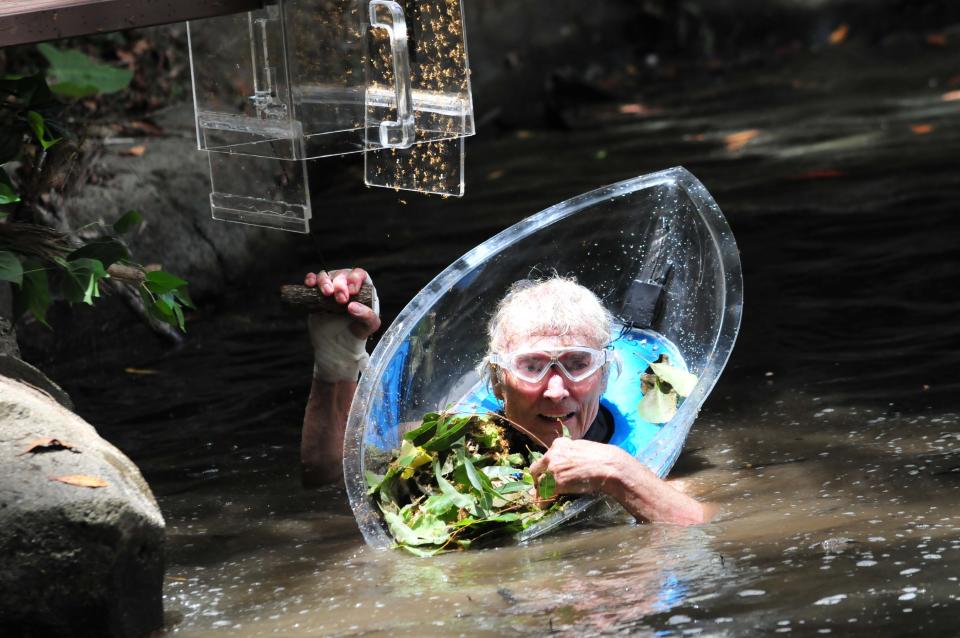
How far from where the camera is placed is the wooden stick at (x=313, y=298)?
426cm

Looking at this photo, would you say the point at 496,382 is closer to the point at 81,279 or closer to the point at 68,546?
the point at 81,279

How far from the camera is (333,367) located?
450 cm

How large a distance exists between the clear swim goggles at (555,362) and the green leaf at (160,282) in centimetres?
108

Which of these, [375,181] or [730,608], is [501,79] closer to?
[375,181]

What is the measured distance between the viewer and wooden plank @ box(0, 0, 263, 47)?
146 inches

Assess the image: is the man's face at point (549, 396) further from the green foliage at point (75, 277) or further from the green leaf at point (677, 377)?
the green foliage at point (75, 277)

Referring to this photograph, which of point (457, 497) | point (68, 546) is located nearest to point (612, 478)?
point (457, 497)

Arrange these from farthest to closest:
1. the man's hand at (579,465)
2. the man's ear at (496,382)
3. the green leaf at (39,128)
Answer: the man's ear at (496,382), the green leaf at (39,128), the man's hand at (579,465)

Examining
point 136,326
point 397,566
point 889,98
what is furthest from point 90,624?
point 889,98

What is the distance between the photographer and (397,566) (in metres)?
3.87

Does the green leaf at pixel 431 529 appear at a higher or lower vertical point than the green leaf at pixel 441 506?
lower

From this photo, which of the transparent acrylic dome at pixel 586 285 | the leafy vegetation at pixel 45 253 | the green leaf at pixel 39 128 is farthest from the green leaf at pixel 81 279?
the transparent acrylic dome at pixel 586 285

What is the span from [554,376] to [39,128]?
1.83 m

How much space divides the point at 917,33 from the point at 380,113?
13.7 meters
